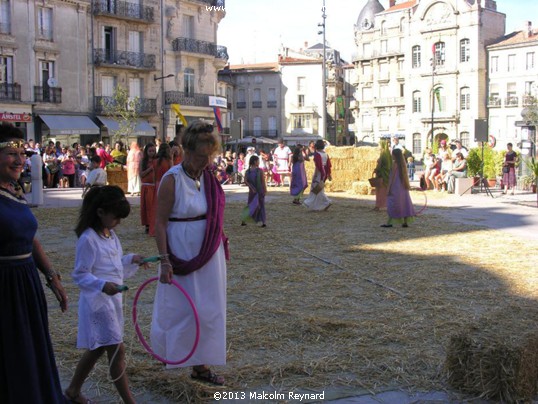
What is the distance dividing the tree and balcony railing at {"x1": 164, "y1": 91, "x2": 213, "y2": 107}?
507cm

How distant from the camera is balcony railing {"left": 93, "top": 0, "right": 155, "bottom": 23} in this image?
4325 cm

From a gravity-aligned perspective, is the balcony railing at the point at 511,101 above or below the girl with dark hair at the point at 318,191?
above

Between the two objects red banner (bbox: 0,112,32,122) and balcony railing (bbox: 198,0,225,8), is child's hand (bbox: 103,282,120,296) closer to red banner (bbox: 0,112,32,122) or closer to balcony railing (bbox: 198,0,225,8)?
red banner (bbox: 0,112,32,122)

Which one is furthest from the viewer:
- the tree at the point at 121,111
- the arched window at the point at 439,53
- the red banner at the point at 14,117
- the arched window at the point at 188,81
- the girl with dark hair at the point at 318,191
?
the arched window at the point at 439,53

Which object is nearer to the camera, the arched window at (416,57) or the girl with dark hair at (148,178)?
the girl with dark hair at (148,178)

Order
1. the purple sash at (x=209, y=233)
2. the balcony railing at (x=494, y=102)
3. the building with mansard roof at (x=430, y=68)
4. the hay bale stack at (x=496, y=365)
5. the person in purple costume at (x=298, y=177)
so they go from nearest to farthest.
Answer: the hay bale stack at (x=496, y=365) → the purple sash at (x=209, y=233) → the person in purple costume at (x=298, y=177) → the balcony railing at (x=494, y=102) → the building with mansard roof at (x=430, y=68)

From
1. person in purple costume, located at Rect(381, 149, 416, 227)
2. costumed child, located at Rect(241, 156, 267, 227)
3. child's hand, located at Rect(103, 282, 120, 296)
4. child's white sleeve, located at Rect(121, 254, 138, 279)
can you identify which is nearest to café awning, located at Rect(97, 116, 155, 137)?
costumed child, located at Rect(241, 156, 267, 227)

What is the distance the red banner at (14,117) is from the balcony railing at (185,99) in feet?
38.5

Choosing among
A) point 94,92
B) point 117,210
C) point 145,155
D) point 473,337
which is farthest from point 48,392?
point 94,92

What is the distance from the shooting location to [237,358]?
5375 mm

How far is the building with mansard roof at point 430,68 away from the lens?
6719 cm

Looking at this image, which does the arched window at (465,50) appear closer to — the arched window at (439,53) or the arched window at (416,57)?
the arched window at (439,53)

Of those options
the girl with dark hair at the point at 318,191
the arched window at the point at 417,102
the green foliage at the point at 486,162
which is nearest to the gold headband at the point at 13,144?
the girl with dark hair at the point at 318,191

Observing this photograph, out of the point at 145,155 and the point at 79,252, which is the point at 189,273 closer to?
the point at 79,252
